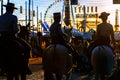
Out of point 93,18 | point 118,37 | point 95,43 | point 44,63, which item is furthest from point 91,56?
point 93,18

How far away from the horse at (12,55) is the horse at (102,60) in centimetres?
224

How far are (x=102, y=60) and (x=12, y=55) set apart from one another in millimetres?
2937

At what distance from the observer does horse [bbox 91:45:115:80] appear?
55.3 ft

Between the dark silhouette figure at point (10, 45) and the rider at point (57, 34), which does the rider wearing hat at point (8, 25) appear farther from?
the rider at point (57, 34)

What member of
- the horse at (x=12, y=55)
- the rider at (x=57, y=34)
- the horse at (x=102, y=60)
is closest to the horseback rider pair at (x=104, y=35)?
the horse at (x=102, y=60)

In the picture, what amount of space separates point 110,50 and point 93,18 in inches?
5323

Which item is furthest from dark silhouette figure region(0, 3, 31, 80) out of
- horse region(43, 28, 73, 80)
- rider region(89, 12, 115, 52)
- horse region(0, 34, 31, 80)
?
rider region(89, 12, 115, 52)

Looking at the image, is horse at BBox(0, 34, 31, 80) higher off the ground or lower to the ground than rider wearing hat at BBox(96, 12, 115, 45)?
lower

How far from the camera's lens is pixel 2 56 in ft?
53.4

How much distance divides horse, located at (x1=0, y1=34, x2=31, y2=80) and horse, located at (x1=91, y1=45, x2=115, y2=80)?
7.35ft

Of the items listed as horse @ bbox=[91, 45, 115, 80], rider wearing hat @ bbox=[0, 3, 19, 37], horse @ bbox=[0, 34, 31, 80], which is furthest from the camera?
horse @ bbox=[91, 45, 115, 80]

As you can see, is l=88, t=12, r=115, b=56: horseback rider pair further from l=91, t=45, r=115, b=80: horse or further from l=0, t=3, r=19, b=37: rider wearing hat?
l=0, t=3, r=19, b=37: rider wearing hat

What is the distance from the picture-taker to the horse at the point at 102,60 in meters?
16.8

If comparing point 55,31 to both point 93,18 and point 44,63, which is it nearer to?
point 44,63
